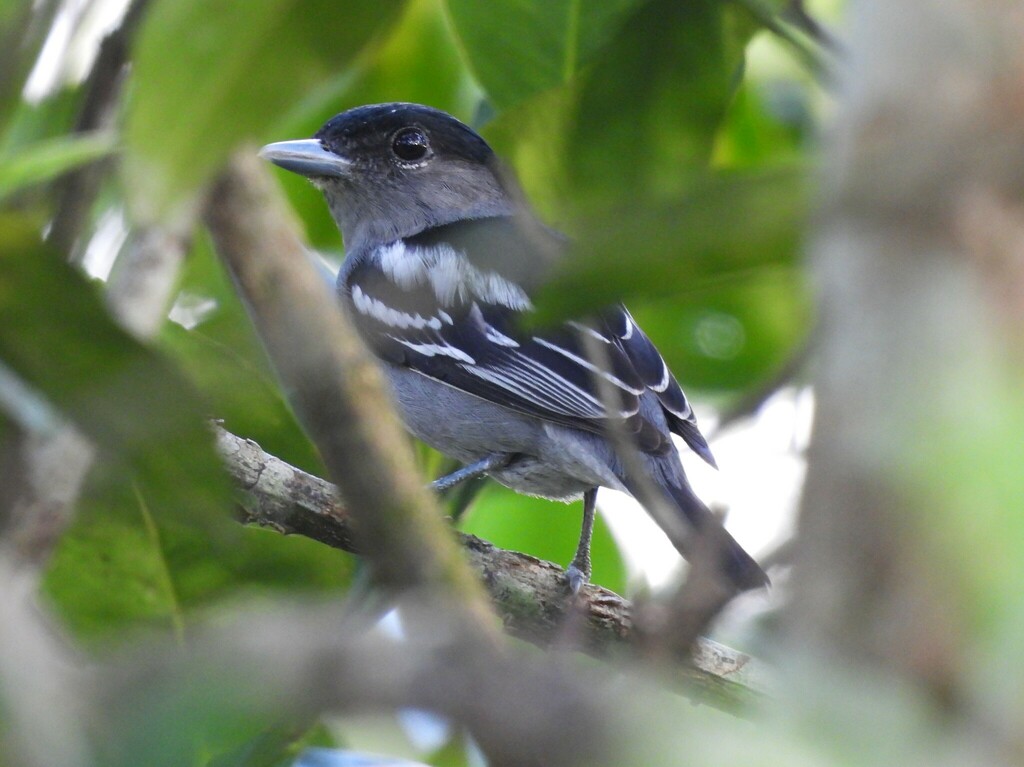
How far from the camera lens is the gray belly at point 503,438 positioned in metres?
4.45

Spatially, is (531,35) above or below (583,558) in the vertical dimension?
above

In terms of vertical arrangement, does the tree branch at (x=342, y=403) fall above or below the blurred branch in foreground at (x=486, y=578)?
below

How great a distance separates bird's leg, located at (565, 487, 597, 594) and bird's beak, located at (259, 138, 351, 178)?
183 cm

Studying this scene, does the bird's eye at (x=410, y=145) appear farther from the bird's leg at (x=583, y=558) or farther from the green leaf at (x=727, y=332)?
the green leaf at (x=727, y=332)

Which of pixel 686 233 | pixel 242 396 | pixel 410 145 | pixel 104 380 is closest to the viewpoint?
pixel 686 233

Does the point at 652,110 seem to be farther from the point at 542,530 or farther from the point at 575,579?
the point at 542,530

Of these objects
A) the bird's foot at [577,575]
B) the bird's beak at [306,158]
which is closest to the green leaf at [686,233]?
the bird's foot at [577,575]

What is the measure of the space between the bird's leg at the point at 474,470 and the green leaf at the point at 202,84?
2.83 meters

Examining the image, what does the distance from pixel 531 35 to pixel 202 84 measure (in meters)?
1.24

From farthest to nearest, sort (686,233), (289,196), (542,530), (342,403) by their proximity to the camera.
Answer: (289,196), (542,530), (686,233), (342,403)

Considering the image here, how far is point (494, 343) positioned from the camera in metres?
4.50

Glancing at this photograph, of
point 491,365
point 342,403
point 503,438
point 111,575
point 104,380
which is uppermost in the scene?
point 491,365

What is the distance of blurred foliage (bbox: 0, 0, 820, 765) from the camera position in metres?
1.26

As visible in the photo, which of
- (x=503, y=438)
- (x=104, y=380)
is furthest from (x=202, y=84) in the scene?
(x=503, y=438)
